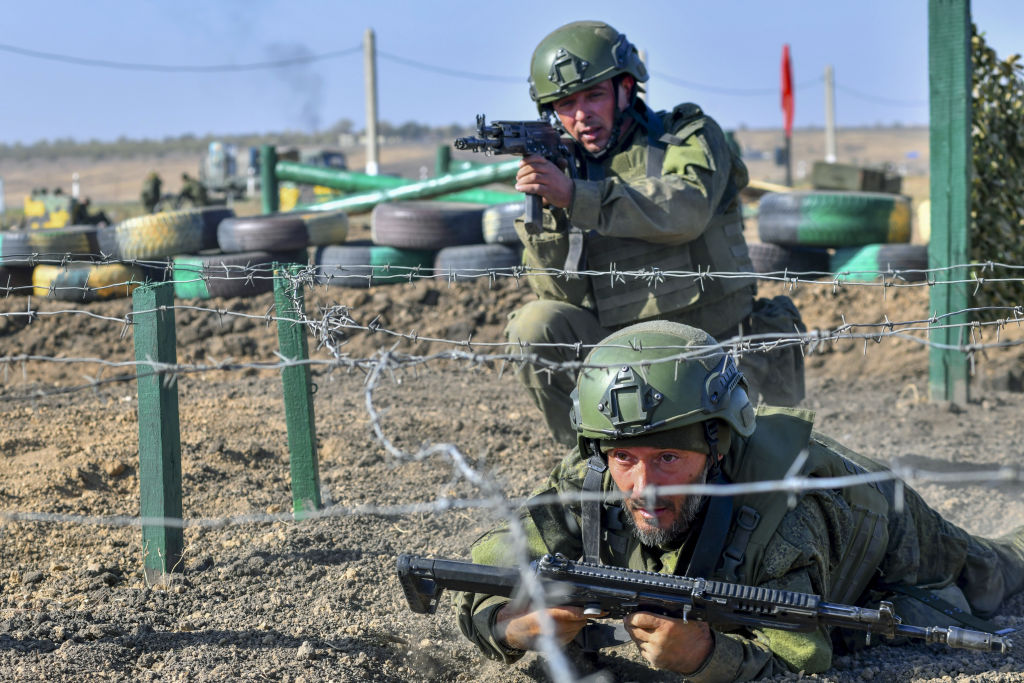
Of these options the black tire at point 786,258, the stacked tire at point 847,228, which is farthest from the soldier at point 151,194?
the stacked tire at point 847,228

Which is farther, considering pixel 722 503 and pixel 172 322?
pixel 172 322

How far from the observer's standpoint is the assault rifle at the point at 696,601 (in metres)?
2.63

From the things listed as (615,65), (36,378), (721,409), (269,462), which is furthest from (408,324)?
(721,409)

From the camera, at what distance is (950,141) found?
650 cm

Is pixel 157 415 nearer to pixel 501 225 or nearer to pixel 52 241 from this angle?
pixel 501 225

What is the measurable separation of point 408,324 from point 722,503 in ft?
20.6

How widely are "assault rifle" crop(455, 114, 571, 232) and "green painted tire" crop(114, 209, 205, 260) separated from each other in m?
5.39

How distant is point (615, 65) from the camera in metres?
4.59

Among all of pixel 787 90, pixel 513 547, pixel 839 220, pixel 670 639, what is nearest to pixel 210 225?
pixel 839 220

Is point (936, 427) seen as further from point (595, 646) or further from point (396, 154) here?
point (396, 154)

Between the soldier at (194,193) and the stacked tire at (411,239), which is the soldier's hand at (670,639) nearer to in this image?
the stacked tire at (411,239)

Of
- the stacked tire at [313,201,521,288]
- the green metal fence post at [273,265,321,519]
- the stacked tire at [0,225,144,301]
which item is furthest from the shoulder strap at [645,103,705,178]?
the stacked tire at [0,225,144,301]

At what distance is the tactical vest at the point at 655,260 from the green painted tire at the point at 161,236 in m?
5.33

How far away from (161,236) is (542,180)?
5808mm
